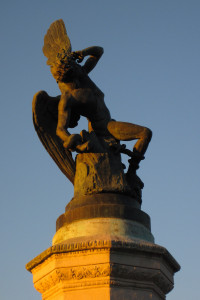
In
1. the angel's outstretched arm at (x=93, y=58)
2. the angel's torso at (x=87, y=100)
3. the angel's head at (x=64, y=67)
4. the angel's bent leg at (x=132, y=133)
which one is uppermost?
the angel's outstretched arm at (x=93, y=58)

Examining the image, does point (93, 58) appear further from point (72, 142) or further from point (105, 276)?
point (105, 276)

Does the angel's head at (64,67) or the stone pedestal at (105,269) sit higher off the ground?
the angel's head at (64,67)

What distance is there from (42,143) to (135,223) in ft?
6.87

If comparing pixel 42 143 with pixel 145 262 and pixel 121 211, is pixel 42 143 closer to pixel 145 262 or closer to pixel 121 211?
pixel 121 211

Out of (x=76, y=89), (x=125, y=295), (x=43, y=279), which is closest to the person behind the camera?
(x=125, y=295)

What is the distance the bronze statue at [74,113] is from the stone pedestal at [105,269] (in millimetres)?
1592

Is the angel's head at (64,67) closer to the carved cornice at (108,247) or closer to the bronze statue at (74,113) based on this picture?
the bronze statue at (74,113)

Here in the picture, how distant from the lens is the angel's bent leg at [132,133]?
8.55 metres

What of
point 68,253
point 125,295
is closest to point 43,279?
point 68,253

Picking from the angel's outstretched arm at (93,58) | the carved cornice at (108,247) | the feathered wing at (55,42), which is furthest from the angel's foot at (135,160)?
the feathered wing at (55,42)

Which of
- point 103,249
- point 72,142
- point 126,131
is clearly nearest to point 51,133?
point 72,142

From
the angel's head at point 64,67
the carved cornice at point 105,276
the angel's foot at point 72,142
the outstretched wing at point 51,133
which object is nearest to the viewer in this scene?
the carved cornice at point 105,276

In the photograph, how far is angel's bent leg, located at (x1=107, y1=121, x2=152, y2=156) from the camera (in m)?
8.55

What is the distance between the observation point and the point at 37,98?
8867 mm
